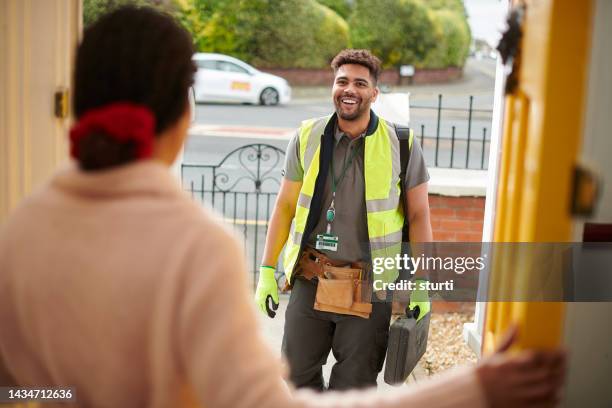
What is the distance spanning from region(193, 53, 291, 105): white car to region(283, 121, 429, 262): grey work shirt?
56.1 ft

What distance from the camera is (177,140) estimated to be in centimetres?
144

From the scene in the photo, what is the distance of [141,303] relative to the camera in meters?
1.29

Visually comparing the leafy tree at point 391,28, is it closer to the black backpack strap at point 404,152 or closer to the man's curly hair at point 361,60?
the man's curly hair at point 361,60

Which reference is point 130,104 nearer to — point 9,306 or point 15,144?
point 9,306

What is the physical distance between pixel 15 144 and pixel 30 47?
0.39 m

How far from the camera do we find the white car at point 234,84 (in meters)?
21.0

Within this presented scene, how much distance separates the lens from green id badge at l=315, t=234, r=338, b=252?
377cm

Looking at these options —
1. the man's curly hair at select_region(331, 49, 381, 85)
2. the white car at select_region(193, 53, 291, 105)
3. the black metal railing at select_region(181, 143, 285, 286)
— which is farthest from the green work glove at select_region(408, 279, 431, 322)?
the white car at select_region(193, 53, 291, 105)

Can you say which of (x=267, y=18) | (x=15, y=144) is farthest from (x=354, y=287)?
(x=267, y=18)

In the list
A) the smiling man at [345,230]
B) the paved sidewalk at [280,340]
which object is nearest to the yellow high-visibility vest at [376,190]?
the smiling man at [345,230]

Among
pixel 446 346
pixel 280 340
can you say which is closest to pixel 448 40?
pixel 446 346

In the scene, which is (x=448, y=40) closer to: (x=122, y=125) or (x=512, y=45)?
(x=512, y=45)

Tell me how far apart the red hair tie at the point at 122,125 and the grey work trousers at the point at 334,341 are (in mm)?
2548

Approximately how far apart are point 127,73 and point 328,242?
2479mm
